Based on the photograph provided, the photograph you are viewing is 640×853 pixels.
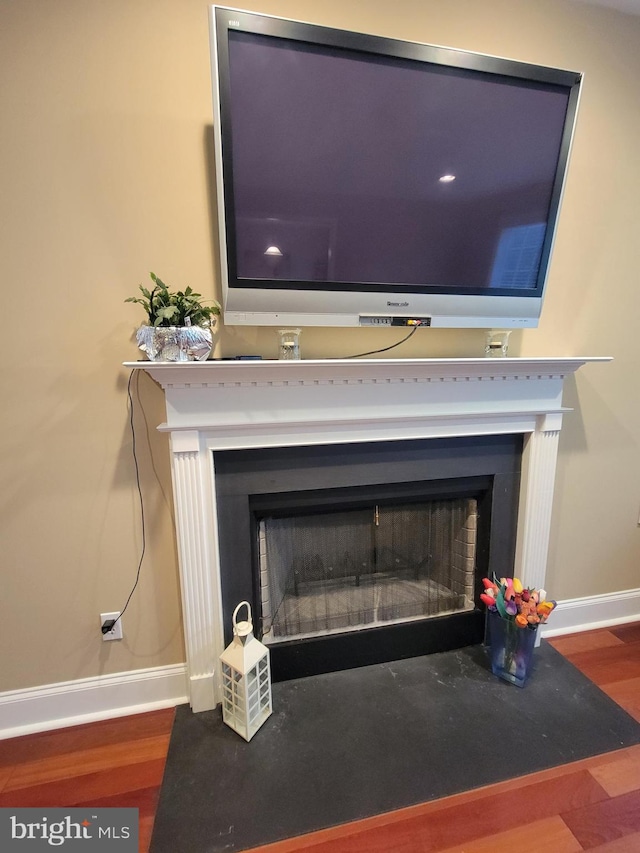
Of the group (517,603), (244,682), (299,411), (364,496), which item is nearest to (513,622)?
(517,603)

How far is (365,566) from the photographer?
1.68 m

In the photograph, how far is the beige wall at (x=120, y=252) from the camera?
1.14 meters

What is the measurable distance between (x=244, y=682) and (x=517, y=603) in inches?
39.9

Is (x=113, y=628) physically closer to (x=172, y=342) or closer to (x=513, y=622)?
(x=172, y=342)

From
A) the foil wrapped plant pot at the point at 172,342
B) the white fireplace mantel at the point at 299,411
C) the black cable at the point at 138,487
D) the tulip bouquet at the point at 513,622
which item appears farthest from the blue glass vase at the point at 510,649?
the foil wrapped plant pot at the point at 172,342

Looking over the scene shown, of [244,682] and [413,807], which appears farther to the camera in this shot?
[244,682]

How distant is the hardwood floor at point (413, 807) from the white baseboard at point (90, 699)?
0.03 meters

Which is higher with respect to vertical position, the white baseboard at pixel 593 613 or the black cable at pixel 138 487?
the black cable at pixel 138 487

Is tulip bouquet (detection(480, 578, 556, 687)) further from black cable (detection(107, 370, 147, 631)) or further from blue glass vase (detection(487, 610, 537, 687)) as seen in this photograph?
black cable (detection(107, 370, 147, 631))

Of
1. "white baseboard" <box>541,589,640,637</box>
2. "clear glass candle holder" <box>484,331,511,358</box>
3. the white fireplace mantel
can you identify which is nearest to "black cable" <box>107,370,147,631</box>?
the white fireplace mantel

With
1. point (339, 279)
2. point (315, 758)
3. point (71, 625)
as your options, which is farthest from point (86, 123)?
point (315, 758)

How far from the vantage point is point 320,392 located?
4.32 feet

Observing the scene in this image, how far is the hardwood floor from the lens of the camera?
3.49 feet

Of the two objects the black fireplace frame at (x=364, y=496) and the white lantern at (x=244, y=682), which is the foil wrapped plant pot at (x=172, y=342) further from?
the white lantern at (x=244, y=682)
